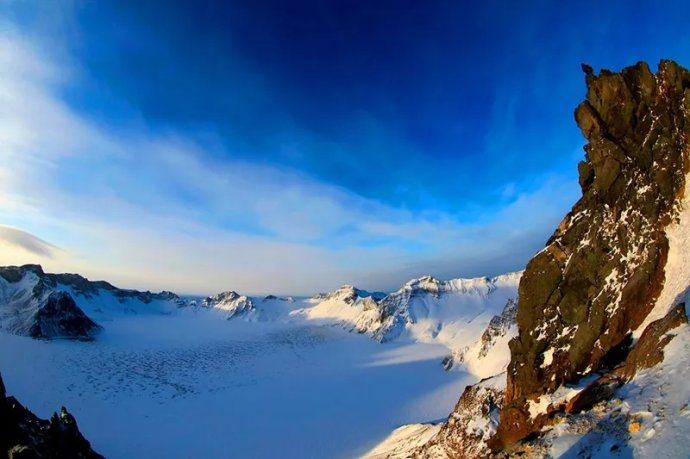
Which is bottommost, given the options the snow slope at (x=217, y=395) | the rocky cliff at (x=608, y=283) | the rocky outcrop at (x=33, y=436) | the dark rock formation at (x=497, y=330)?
the snow slope at (x=217, y=395)

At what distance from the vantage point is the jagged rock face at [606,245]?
1775 cm

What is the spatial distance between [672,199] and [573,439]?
462 inches

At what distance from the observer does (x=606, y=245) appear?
19.9 meters

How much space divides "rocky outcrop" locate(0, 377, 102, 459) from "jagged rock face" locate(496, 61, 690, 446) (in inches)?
820

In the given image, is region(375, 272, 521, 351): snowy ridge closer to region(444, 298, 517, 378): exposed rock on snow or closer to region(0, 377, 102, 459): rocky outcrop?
region(444, 298, 517, 378): exposed rock on snow

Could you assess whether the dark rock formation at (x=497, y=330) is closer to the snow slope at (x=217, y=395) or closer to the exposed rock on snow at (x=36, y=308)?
the snow slope at (x=217, y=395)

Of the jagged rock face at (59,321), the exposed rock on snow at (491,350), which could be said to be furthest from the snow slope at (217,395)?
the jagged rock face at (59,321)

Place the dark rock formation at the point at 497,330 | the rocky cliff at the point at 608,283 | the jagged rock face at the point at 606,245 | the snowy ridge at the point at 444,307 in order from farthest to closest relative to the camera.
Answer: the snowy ridge at the point at 444,307 → the dark rock formation at the point at 497,330 → the jagged rock face at the point at 606,245 → the rocky cliff at the point at 608,283

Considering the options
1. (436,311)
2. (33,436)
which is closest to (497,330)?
(33,436)

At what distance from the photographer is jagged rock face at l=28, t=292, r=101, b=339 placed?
288ft

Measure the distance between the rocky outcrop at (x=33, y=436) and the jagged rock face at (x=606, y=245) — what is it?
20.8 meters

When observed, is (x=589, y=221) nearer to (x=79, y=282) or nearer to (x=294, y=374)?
(x=294, y=374)

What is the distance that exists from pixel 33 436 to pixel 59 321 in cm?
9518

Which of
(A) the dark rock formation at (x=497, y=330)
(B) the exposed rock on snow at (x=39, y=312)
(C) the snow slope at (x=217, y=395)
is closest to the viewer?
(C) the snow slope at (x=217, y=395)
